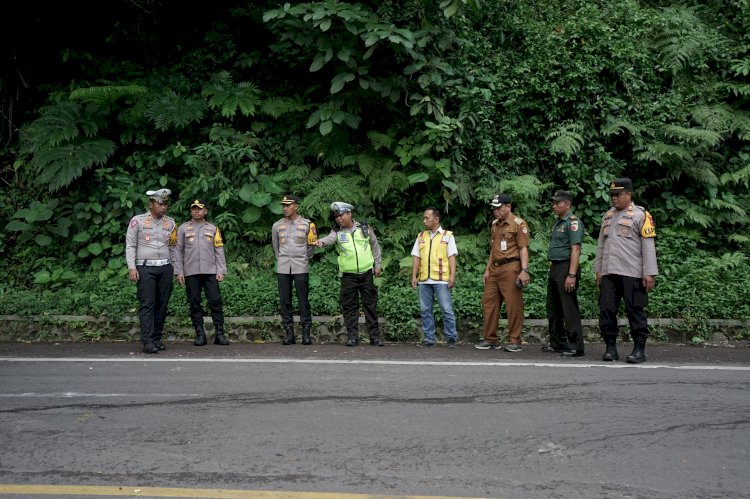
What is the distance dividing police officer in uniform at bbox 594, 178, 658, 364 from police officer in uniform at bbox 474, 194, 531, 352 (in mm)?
1236

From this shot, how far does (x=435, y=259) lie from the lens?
447 inches

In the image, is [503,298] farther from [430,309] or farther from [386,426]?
[386,426]

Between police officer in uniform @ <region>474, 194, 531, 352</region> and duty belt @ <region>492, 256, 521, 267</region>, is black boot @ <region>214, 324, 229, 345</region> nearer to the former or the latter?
police officer in uniform @ <region>474, 194, 531, 352</region>

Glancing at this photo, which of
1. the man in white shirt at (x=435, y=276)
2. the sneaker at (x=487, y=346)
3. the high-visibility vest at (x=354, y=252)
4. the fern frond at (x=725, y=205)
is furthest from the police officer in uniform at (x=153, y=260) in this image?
the fern frond at (x=725, y=205)

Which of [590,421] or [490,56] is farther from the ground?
[490,56]

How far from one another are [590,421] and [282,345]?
18.9ft

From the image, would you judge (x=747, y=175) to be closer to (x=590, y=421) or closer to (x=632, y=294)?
(x=632, y=294)

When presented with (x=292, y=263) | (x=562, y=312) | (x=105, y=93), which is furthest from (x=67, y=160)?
(x=562, y=312)

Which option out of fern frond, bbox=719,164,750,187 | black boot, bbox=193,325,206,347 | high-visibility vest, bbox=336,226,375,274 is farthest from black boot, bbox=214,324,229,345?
fern frond, bbox=719,164,750,187

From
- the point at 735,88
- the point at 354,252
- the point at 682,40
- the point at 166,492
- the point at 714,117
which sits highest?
the point at 682,40

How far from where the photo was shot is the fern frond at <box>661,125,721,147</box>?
13.5 metres

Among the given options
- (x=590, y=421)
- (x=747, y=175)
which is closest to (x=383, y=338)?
(x=590, y=421)

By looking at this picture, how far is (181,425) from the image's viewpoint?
6.21 meters

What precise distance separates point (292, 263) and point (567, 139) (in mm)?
5551
